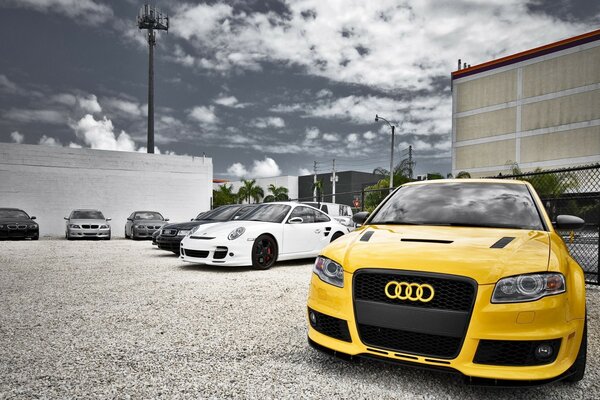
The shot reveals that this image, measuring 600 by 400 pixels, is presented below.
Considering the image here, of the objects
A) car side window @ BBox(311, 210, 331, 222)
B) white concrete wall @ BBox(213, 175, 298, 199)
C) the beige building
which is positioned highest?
the beige building

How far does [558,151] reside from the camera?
40.7 m

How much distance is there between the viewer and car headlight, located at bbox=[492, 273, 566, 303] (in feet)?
8.34

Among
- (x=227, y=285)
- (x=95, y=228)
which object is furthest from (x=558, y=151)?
(x=227, y=285)

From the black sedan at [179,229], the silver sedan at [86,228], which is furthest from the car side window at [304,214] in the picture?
the silver sedan at [86,228]

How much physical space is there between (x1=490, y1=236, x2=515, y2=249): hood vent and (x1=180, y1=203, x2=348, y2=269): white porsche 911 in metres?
5.86

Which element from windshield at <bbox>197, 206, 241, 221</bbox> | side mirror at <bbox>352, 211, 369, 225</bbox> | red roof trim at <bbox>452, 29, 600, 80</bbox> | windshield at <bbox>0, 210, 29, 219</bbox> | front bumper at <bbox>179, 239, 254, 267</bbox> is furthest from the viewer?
red roof trim at <bbox>452, 29, 600, 80</bbox>

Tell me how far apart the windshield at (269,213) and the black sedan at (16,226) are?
14229 mm

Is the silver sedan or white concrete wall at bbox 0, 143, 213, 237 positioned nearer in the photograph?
the silver sedan

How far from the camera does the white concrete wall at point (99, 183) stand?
2444 centimetres

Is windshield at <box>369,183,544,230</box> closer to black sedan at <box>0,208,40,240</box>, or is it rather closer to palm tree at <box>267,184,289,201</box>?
black sedan at <box>0,208,40,240</box>

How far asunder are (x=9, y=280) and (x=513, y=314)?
8091mm

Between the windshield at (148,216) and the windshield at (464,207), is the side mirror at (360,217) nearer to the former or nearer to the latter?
the windshield at (464,207)

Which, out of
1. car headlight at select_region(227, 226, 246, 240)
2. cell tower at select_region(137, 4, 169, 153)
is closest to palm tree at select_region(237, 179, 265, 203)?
cell tower at select_region(137, 4, 169, 153)

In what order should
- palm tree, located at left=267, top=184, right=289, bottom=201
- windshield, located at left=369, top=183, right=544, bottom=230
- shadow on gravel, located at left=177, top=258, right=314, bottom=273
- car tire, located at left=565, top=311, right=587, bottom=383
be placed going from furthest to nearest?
palm tree, located at left=267, top=184, right=289, bottom=201 → shadow on gravel, located at left=177, top=258, right=314, bottom=273 → windshield, located at left=369, top=183, right=544, bottom=230 → car tire, located at left=565, top=311, right=587, bottom=383
